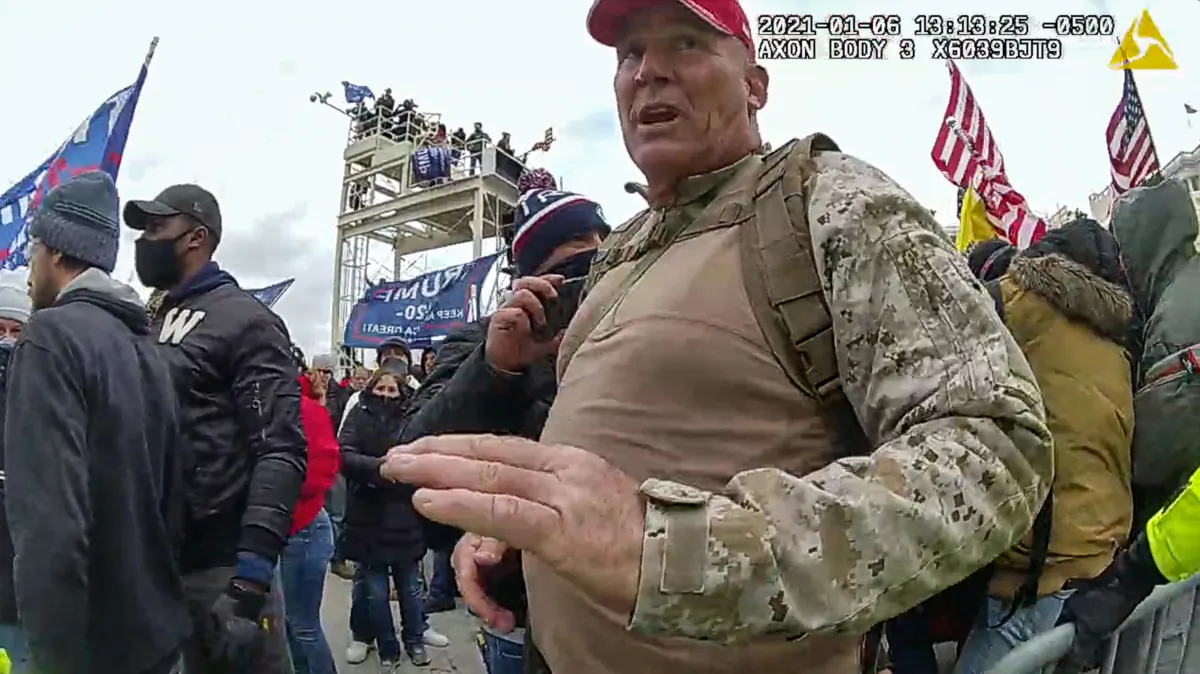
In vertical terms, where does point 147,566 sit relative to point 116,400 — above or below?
below

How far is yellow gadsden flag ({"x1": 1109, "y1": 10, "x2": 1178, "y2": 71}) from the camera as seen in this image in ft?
22.5

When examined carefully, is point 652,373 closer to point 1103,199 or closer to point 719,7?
point 719,7

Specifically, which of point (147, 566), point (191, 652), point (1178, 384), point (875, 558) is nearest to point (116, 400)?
point (147, 566)

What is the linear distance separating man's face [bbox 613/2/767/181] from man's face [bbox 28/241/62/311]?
7.77ft

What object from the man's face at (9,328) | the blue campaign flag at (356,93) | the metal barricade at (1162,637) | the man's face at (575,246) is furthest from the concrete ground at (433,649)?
the blue campaign flag at (356,93)

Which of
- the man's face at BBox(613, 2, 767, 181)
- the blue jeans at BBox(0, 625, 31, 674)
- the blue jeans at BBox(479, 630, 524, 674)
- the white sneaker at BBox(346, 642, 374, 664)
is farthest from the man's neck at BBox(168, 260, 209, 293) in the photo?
the white sneaker at BBox(346, 642, 374, 664)

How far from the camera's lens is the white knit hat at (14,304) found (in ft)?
12.7

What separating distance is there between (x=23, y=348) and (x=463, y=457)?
2.22 m

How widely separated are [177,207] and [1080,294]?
3.02 metres

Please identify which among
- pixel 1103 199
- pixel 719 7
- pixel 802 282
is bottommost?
pixel 802 282

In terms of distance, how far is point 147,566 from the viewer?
2.46m

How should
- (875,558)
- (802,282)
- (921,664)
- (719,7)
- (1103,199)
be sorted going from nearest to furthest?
1. (875,558)
2. (802,282)
3. (719,7)
4. (921,664)
5. (1103,199)

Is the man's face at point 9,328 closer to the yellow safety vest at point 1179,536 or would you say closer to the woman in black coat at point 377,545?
the woman in black coat at point 377,545

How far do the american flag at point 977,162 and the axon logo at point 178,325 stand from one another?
5.14m
